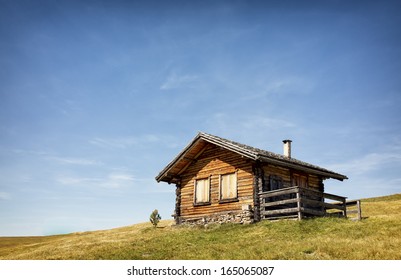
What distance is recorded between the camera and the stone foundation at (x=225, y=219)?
2188 centimetres

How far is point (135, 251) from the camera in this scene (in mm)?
16516

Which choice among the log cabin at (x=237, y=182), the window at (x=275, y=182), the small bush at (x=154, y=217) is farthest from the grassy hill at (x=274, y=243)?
the small bush at (x=154, y=217)

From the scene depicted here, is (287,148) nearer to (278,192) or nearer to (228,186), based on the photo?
(228,186)

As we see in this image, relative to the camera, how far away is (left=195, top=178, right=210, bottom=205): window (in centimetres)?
2492

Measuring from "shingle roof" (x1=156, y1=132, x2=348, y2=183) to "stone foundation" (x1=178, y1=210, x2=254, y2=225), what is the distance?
3281 millimetres

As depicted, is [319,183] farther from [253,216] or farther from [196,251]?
[196,251]

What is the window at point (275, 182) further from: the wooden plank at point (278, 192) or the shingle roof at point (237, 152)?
the wooden plank at point (278, 192)

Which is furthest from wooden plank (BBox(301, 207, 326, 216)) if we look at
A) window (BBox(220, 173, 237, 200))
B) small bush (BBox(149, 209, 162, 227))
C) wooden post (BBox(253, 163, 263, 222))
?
small bush (BBox(149, 209, 162, 227))

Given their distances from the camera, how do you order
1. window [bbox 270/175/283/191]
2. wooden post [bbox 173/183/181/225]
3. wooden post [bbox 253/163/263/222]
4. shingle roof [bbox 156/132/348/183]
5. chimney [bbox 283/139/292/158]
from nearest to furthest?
wooden post [bbox 253/163/263/222]
shingle roof [bbox 156/132/348/183]
window [bbox 270/175/283/191]
wooden post [bbox 173/183/181/225]
chimney [bbox 283/139/292/158]

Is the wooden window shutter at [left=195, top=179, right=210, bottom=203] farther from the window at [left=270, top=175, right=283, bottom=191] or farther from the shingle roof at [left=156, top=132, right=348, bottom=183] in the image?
the window at [left=270, top=175, right=283, bottom=191]

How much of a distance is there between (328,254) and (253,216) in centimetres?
1043

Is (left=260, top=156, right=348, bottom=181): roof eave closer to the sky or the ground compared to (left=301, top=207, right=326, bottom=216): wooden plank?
closer to the sky

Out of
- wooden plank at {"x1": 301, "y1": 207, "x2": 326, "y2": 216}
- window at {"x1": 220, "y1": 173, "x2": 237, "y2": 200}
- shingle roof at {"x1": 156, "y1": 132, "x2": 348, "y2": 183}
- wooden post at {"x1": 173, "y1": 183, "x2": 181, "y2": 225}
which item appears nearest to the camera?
wooden plank at {"x1": 301, "y1": 207, "x2": 326, "y2": 216}

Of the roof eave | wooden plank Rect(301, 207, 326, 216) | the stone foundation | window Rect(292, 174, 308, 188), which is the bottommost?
the stone foundation
